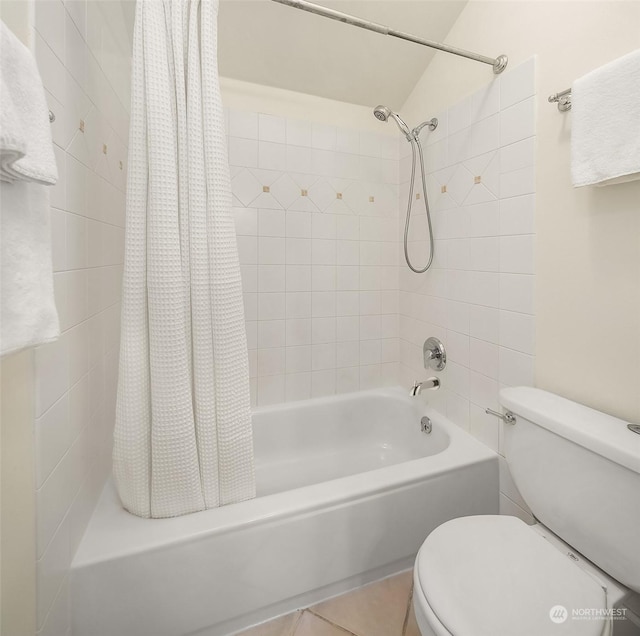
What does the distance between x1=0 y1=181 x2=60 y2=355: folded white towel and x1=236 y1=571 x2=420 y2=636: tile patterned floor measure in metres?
1.16

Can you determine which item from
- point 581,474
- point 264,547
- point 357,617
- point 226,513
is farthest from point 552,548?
point 226,513

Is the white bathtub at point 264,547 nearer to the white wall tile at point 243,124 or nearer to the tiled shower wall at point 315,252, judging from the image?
the tiled shower wall at point 315,252

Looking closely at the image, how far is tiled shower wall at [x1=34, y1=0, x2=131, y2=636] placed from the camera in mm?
765

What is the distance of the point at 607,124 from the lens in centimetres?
89

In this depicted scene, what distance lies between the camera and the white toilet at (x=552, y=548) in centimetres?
73

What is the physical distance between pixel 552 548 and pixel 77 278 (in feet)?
4.72

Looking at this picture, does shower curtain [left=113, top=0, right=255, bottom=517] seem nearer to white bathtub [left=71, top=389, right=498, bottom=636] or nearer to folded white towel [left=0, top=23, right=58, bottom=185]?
white bathtub [left=71, top=389, right=498, bottom=636]

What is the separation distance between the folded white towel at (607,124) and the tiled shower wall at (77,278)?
132 cm

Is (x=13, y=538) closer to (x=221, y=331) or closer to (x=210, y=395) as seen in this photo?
(x=210, y=395)

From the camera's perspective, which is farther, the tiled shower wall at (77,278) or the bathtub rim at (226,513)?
the bathtub rim at (226,513)

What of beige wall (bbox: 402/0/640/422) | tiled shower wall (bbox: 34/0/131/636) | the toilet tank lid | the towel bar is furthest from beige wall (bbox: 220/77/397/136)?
the toilet tank lid

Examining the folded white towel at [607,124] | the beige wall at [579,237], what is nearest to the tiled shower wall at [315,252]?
the beige wall at [579,237]

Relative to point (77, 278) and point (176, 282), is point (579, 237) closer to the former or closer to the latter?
point (176, 282)

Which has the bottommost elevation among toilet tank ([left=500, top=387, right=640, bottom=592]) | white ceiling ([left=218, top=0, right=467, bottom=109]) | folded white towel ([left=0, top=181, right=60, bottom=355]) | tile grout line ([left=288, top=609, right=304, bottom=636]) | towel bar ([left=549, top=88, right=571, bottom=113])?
tile grout line ([left=288, top=609, right=304, bottom=636])
